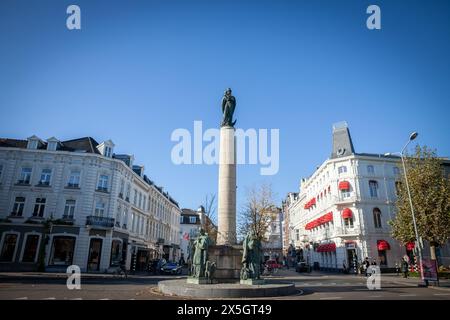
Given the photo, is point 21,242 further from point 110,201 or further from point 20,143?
point 20,143

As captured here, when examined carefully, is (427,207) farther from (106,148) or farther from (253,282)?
(106,148)

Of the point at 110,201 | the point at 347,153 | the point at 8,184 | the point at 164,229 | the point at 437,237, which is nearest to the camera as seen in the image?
the point at 437,237

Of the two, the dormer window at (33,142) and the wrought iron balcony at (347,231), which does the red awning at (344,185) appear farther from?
the dormer window at (33,142)

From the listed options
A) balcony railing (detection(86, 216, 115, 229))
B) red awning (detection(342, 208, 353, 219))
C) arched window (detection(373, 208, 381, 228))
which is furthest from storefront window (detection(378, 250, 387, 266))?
balcony railing (detection(86, 216, 115, 229))

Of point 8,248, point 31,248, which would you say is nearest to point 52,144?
point 31,248

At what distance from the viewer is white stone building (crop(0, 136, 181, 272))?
2911 centimetres

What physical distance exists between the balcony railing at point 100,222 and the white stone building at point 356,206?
28.2 m

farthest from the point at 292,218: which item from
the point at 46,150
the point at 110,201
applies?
the point at 46,150

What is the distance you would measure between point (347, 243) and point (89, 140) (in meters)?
35.1

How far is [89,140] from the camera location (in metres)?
35.2

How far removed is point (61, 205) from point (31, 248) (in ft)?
16.4

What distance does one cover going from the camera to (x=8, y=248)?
28891mm

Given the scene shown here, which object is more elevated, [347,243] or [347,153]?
[347,153]

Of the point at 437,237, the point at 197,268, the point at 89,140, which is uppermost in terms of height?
the point at 89,140
